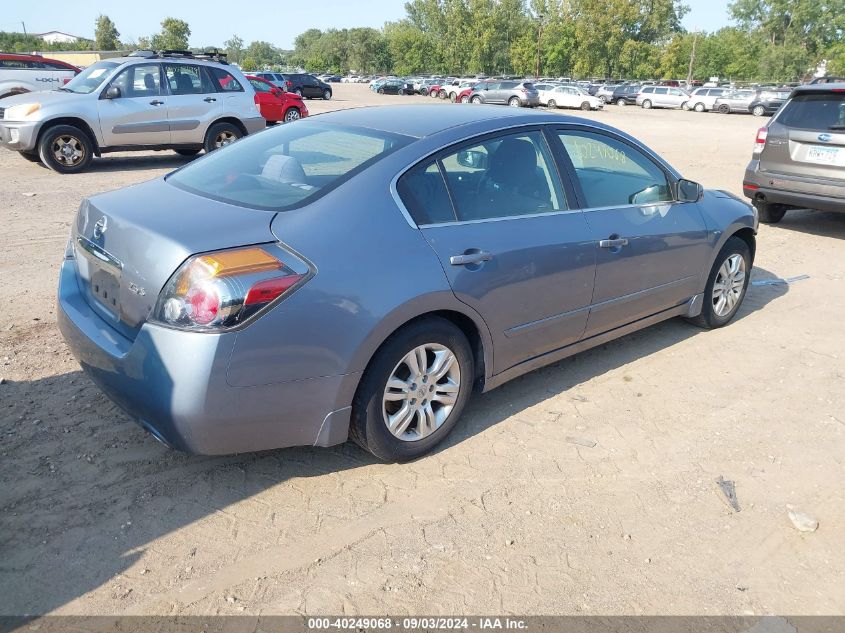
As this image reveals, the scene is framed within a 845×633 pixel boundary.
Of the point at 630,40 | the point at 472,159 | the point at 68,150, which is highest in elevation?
the point at 630,40

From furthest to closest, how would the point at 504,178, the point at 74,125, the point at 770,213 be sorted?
the point at 74,125, the point at 770,213, the point at 504,178

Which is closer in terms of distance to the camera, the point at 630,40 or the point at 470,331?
the point at 470,331

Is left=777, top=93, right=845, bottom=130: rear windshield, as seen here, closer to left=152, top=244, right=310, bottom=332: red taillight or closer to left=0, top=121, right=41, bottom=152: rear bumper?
left=152, top=244, right=310, bottom=332: red taillight

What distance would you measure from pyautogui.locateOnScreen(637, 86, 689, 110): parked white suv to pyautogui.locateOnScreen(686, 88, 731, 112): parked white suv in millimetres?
654

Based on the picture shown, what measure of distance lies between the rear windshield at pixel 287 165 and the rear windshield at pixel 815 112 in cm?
636

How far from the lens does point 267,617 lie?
2537 mm

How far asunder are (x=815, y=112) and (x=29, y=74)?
16.7 meters

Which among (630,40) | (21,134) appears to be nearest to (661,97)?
(630,40)

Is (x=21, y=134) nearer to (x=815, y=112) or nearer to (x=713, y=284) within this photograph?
(x=713, y=284)

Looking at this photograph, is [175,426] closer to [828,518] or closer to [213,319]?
[213,319]

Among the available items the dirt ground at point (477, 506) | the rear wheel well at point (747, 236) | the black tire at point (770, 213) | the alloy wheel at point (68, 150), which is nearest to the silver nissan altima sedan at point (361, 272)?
the dirt ground at point (477, 506)

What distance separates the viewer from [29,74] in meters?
17.0

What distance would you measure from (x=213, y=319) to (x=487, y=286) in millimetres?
1379

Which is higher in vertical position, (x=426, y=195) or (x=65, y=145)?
(x=426, y=195)
